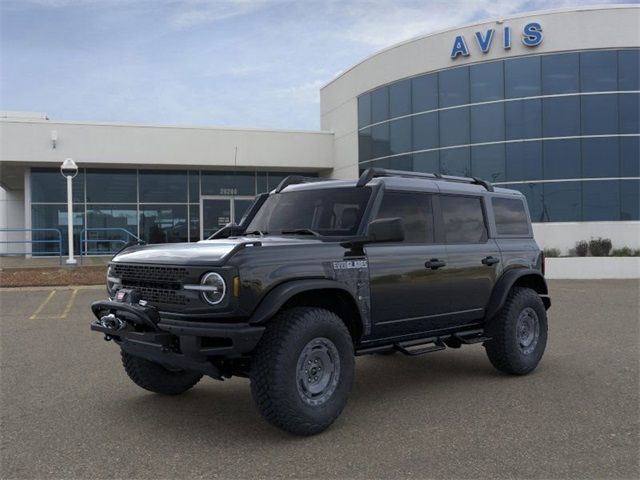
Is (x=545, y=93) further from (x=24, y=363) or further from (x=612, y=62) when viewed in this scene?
(x=24, y=363)

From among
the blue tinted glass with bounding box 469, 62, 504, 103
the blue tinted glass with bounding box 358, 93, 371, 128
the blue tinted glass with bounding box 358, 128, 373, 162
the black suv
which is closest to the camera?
the black suv

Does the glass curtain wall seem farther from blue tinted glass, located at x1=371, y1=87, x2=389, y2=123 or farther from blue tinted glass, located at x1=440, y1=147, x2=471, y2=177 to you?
blue tinted glass, located at x1=371, y1=87, x2=389, y2=123

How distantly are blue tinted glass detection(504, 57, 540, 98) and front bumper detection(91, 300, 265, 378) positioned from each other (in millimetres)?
19399

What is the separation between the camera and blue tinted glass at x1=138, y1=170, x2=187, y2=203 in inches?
1016

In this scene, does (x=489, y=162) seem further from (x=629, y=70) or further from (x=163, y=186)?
(x=163, y=186)

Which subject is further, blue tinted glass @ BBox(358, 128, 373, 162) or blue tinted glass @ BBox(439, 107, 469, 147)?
blue tinted glass @ BBox(358, 128, 373, 162)

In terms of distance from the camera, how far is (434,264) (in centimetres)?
565

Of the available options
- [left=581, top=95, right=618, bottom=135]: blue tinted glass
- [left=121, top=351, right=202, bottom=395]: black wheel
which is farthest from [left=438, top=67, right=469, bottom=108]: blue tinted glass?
[left=121, top=351, right=202, bottom=395]: black wheel

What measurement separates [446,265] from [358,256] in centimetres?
116

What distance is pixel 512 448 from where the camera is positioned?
4.30 m

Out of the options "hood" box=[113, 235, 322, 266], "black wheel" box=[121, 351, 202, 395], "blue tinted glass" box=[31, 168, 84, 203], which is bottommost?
"black wheel" box=[121, 351, 202, 395]

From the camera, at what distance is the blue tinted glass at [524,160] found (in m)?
21.0

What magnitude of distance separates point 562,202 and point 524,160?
75.9 inches

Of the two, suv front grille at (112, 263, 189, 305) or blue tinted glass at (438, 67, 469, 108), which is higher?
blue tinted glass at (438, 67, 469, 108)
